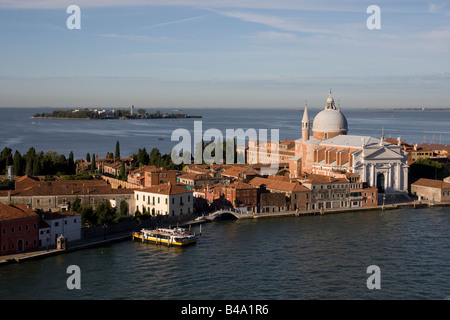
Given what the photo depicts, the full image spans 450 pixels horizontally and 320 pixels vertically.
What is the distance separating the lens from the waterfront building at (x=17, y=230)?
15.3 metres

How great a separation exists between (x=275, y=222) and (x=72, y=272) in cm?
904

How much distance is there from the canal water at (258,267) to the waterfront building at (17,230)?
0.84 meters

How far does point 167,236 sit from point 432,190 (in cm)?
1423

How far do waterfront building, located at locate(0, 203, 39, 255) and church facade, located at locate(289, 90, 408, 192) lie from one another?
1443 cm

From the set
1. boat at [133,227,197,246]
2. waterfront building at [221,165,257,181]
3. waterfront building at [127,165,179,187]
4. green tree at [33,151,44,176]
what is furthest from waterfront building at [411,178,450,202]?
green tree at [33,151,44,176]

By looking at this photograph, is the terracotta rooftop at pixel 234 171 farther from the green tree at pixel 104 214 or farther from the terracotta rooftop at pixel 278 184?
the green tree at pixel 104 214

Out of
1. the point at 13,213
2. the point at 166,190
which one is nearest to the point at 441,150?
the point at 166,190

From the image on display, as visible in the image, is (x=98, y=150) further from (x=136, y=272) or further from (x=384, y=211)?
(x=136, y=272)

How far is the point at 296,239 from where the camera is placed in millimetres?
18266

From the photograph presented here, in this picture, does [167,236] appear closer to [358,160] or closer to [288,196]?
[288,196]

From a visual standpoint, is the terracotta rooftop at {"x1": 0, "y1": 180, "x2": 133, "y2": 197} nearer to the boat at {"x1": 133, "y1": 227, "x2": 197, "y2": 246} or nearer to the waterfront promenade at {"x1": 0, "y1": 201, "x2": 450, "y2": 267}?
the waterfront promenade at {"x1": 0, "y1": 201, "x2": 450, "y2": 267}

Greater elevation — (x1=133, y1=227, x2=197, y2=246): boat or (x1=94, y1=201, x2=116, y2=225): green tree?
(x1=94, y1=201, x2=116, y2=225): green tree

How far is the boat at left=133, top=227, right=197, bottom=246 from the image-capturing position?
17344mm

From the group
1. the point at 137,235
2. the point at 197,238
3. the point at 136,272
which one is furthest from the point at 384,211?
the point at 136,272
